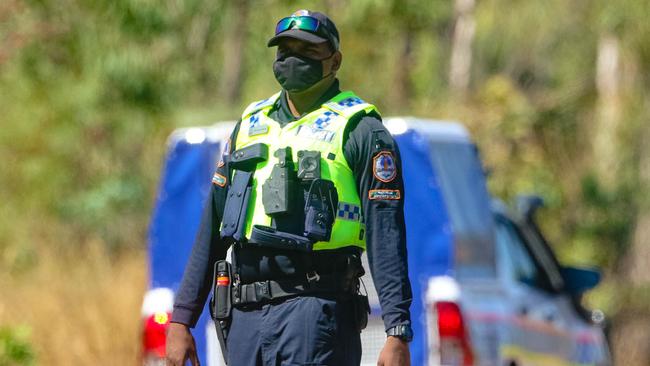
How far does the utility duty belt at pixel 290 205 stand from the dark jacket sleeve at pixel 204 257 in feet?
0.58

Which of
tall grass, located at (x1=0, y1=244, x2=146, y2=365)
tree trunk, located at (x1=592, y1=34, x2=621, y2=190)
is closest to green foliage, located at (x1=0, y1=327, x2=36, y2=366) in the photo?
tall grass, located at (x1=0, y1=244, x2=146, y2=365)

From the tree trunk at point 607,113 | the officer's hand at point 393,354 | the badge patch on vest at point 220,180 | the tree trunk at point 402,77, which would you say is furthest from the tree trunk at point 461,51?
the officer's hand at point 393,354

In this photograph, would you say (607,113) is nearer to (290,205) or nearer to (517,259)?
(517,259)

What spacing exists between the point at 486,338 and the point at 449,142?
0.99 meters

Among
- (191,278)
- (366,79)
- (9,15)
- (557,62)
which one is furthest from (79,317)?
(557,62)

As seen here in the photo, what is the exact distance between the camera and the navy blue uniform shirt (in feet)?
17.0

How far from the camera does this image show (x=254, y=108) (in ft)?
18.2

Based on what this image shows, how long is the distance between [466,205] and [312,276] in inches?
115

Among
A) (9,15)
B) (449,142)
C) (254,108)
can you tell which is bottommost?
(254,108)

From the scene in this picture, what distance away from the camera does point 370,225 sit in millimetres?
5254

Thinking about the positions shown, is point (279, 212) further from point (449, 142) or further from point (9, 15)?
point (9, 15)

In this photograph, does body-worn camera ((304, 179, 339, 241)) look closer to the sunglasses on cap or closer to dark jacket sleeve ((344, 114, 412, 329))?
dark jacket sleeve ((344, 114, 412, 329))

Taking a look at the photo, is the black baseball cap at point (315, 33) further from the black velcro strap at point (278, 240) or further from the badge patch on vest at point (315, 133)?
the black velcro strap at point (278, 240)

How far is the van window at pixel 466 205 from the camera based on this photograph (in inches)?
309
